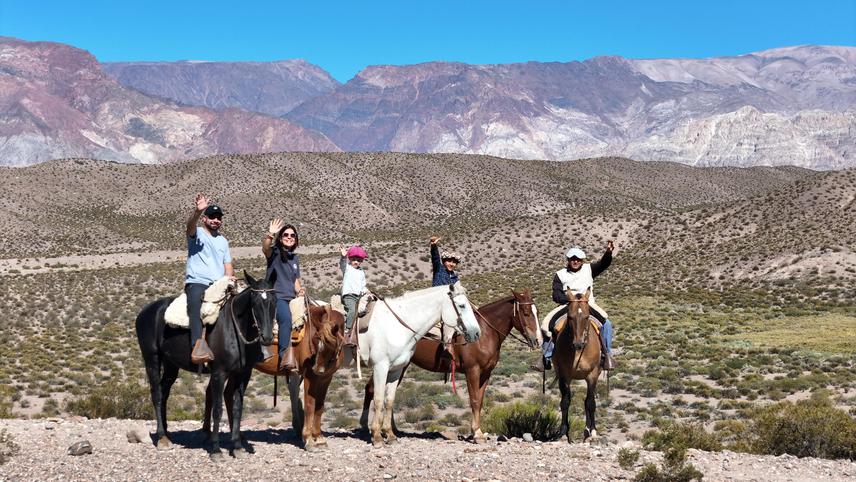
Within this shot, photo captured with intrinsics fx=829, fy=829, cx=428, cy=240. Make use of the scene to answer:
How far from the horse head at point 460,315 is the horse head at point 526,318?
3.15 ft

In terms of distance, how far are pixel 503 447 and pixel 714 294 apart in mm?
43974

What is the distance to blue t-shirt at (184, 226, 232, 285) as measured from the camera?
11.6 meters

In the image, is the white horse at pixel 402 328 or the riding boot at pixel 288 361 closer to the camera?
the riding boot at pixel 288 361

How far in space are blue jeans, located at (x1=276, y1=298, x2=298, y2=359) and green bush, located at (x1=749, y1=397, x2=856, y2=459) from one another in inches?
318

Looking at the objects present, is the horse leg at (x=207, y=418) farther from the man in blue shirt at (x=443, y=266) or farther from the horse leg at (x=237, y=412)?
the man in blue shirt at (x=443, y=266)

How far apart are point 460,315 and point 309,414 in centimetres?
267

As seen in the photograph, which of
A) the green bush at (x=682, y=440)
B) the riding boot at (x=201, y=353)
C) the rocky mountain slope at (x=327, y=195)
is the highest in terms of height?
the rocky mountain slope at (x=327, y=195)

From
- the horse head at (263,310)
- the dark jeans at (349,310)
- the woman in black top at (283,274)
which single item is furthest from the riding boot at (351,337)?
the horse head at (263,310)

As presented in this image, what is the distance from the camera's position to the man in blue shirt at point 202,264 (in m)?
11.2

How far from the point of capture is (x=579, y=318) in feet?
42.0

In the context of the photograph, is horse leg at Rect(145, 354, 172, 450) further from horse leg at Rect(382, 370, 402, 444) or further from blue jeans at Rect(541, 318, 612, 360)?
blue jeans at Rect(541, 318, 612, 360)

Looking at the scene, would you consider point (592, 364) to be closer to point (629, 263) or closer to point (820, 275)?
point (820, 275)

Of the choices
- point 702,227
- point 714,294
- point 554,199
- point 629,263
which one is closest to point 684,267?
point 629,263

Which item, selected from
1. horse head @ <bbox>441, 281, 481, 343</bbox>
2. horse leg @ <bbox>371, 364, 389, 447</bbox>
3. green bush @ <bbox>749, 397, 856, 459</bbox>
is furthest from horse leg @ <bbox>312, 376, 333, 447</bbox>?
green bush @ <bbox>749, 397, 856, 459</bbox>
